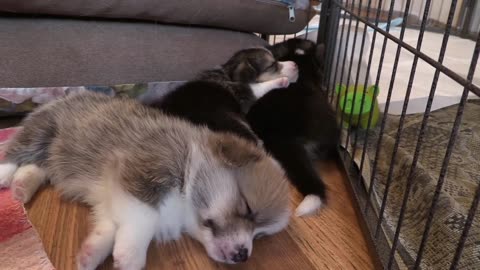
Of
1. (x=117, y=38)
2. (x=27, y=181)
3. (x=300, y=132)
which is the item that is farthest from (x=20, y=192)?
(x=300, y=132)

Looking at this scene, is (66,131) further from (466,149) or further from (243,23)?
(466,149)

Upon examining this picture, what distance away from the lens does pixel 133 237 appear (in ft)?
2.72

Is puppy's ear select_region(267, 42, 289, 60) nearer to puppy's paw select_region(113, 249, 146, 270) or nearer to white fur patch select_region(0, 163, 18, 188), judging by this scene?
white fur patch select_region(0, 163, 18, 188)

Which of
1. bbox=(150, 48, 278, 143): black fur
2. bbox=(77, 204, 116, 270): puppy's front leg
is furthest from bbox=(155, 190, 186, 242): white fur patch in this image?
bbox=(150, 48, 278, 143): black fur

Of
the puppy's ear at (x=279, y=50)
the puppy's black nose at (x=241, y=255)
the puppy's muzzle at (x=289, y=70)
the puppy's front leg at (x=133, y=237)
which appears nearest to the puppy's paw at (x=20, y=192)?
the puppy's front leg at (x=133, y=237)

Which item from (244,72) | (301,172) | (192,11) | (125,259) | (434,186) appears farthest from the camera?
(244,72)

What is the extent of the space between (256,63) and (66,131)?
0.95 m

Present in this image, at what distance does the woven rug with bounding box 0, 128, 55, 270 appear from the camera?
82 cm

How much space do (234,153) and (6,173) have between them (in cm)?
65

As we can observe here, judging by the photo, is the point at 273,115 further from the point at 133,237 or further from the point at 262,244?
the point at 133,237

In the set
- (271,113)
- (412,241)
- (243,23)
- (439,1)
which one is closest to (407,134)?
(271,113)

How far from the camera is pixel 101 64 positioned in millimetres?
1474

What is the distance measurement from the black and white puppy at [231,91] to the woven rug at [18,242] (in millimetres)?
552

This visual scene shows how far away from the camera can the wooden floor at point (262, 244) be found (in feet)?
3.00
